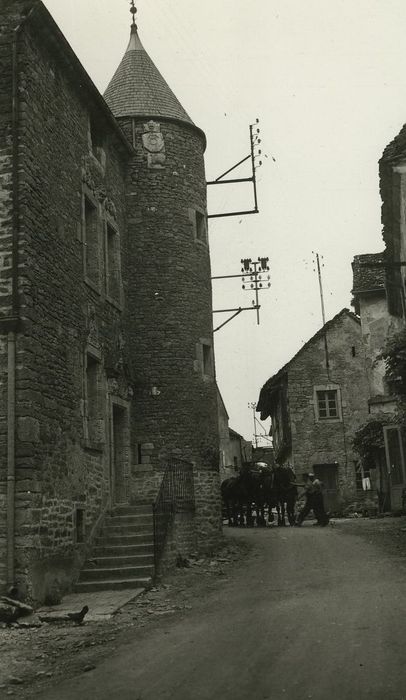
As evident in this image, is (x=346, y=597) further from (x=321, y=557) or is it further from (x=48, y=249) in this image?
(x=48, y=249)

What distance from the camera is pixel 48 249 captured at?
41.3ft

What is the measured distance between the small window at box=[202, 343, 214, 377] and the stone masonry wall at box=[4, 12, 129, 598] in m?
3.44

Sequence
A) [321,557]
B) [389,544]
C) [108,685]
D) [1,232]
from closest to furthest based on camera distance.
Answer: [108,685] → [1,232] → [321,557] → [389,544]

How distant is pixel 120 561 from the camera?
13078mm

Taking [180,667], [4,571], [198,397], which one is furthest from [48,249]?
[180,667]

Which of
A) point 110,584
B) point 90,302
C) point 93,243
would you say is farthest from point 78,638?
point 93,243

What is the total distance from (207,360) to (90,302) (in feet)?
15.1

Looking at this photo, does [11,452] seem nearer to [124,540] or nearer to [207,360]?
[124,540]

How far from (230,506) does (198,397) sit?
7259mm

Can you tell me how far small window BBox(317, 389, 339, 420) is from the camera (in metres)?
30.8

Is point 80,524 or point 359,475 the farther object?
point 359,475

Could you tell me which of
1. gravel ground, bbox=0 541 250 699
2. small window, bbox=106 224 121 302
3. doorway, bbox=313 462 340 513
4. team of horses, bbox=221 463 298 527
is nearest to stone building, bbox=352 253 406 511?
team of horses, bbox=221 463 298 527

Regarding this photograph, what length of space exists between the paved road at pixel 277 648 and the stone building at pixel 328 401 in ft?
60.5

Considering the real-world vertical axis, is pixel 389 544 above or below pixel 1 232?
below
